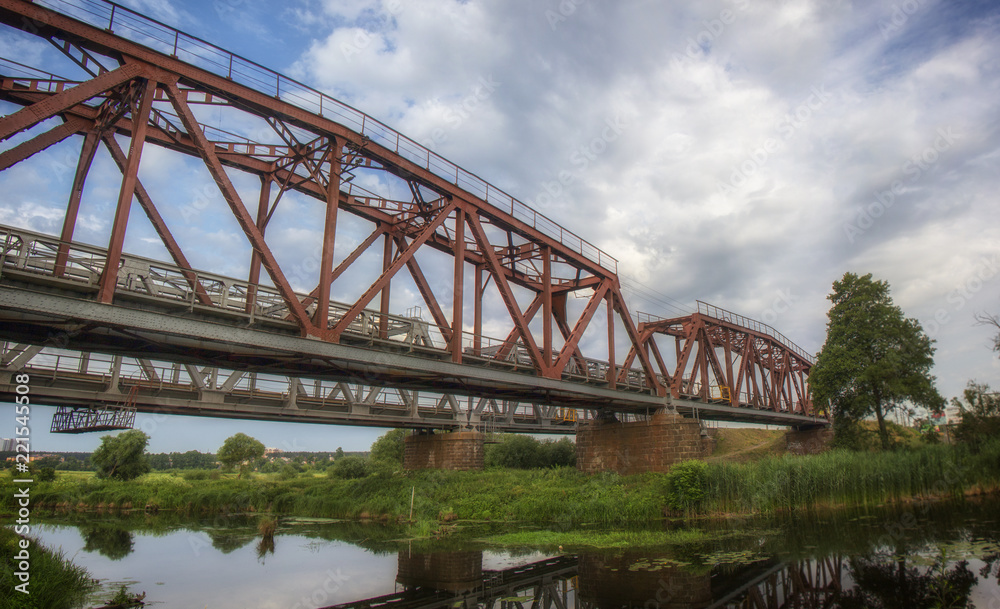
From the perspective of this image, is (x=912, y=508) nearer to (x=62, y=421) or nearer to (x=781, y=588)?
(x=781, y=588)

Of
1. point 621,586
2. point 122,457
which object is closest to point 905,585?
point 621,586

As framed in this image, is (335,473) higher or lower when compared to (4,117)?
lower

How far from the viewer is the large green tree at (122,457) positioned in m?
44.1

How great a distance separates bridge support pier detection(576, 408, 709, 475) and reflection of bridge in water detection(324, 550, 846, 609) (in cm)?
1794

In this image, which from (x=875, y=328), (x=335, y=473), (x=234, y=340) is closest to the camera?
(x=234, y=340)

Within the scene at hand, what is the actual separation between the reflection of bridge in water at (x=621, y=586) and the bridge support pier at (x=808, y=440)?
195 ft

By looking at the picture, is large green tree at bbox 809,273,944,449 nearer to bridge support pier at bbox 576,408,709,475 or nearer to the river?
bridge support pier at bbox 576,408,709,475

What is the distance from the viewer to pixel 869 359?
119 feet

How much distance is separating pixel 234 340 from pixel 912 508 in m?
25.8

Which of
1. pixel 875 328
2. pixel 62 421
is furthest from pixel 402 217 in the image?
pixel 875 328

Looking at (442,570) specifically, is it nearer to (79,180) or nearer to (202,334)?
(202,334)

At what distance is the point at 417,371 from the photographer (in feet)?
63.6

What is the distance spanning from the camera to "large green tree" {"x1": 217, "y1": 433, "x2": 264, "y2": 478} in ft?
205

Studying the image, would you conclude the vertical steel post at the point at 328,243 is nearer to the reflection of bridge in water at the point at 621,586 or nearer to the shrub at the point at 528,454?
the reflection of bridge in water at the point at 621,586
